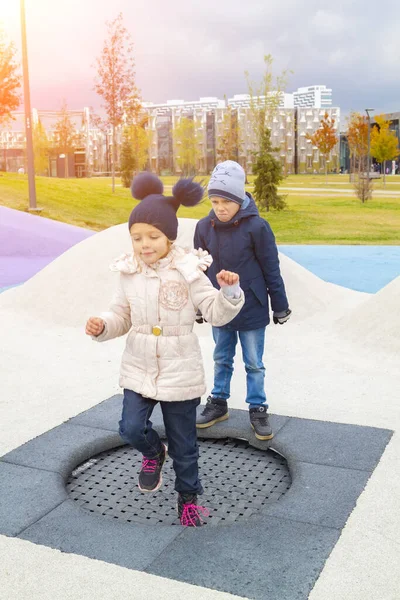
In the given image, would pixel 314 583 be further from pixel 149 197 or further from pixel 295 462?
pixel 149 197

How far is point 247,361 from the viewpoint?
4.13 m

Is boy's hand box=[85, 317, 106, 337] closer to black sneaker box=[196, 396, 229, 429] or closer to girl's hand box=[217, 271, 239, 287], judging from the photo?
girl's hand box=[217, 271, 239, 287]

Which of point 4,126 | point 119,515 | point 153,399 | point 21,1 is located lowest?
point 119,515

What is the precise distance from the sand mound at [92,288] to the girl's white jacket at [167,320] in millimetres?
4379

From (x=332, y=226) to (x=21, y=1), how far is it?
1141 centimetres

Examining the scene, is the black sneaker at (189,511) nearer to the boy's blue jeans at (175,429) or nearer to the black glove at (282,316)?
the boy's blue jeans at (175,429)

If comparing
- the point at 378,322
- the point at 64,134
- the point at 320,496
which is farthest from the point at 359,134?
the point at 320,496

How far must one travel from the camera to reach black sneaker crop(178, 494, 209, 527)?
312 cm

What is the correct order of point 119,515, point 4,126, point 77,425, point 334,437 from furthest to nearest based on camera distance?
point 4,126
point 77,425
point 334,437
point 119,515

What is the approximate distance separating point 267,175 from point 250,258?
20.9 metres

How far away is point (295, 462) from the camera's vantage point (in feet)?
12.3

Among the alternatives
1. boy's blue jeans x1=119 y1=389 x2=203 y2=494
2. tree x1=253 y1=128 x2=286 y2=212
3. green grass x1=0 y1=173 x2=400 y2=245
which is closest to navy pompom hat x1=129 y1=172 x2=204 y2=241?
boy's blue jeans x1=119 y1=389 x2=203 y2=494

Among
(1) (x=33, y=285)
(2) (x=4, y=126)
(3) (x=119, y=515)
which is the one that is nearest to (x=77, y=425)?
(3) (x=119, y=515)

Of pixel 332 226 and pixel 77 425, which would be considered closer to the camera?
pixel 77 425
